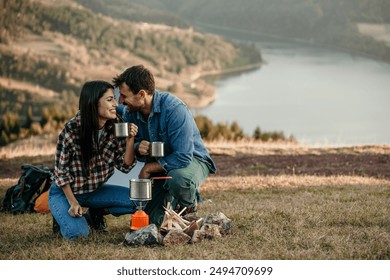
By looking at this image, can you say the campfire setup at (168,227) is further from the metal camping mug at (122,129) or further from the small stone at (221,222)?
the metal camping mug at (122,129)

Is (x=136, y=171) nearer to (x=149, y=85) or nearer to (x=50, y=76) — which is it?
(x=149, y=85)

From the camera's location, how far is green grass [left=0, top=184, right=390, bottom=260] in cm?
390

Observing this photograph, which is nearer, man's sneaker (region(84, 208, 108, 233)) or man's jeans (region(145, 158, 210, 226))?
man's jeans (region(145, 158, 210, 226))

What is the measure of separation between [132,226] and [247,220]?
90cm

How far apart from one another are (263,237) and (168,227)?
0.64 meters

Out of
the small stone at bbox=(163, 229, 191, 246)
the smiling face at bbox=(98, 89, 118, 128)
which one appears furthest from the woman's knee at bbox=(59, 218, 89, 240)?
the smiling face at bbox=(98, 89, 118, 128)

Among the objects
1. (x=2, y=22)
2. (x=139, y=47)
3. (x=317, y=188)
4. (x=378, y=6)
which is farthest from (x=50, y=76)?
(x=317, y=188)

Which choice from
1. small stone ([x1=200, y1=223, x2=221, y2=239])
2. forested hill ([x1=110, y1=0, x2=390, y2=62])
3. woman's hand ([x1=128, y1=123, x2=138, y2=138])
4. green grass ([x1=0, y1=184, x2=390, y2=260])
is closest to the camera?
green grass ([x1=0, y1=184, x2=390, y2=260])

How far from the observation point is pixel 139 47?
2886 inches

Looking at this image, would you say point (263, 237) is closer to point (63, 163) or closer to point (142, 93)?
point (142, 93)

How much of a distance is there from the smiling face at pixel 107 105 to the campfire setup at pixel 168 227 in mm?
508

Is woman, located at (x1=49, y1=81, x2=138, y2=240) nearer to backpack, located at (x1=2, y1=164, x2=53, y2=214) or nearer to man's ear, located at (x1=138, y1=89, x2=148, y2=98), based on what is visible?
man's ear, located at (x1=138, y1=89, x2=148, y2=98)

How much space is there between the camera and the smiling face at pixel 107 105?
430cm

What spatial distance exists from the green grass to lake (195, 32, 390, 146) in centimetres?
787
